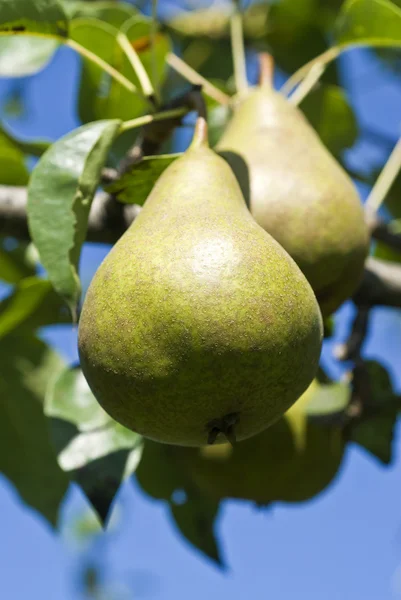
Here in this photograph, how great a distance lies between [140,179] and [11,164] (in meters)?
0.59

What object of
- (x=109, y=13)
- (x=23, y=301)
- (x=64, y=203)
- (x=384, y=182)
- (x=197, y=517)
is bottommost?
(x=197, y=517)

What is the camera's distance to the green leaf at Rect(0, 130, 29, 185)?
1681 mm

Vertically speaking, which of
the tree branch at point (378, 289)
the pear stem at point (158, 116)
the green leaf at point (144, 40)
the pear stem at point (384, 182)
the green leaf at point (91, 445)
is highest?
the pear stem at point (158, 116)

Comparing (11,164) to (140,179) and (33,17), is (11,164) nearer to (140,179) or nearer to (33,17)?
(33,17)

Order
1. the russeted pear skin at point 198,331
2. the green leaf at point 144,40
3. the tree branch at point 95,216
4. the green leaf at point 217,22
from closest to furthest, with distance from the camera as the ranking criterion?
the russeted pear skin at point 198,331
the tree branch at point 95,216
the green leaf at point 144,40
the green leaf at point 217,22

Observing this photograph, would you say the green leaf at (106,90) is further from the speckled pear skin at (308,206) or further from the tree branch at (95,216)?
the speckled pear skin at (308,206)

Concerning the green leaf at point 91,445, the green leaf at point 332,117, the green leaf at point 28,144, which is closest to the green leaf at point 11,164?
the green leaf at point 28,144

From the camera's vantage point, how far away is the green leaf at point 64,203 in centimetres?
109

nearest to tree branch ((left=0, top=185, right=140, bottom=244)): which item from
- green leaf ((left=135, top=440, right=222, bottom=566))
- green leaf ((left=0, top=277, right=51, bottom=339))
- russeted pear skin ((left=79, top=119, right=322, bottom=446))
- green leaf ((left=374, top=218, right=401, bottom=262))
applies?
green leaf ((left=0, top=277, right=51, bottom=339))

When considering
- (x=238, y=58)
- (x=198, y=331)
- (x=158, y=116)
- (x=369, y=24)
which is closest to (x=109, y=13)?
(x=238, y=58)

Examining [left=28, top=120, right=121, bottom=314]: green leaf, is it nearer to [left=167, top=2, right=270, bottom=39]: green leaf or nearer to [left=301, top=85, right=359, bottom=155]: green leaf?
[left=301, top=85, right=359, bottom=155]: green leaf

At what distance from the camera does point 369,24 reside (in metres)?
1.60

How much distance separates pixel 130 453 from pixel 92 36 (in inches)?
35.8

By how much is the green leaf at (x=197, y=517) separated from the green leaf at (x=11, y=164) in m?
0.73
